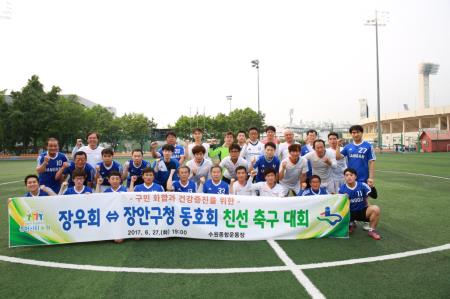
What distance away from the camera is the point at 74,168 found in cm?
630

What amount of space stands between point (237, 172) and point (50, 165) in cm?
387

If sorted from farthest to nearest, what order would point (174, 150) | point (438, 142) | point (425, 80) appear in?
point (425, 80)
point (438, 142)
point (174, 150)

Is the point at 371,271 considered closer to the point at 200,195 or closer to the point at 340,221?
the point at 340,221

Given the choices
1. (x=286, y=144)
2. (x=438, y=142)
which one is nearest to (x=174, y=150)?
(x=286, y=144)

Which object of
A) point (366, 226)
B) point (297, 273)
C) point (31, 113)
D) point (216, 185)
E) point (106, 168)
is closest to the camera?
point (297, 273)

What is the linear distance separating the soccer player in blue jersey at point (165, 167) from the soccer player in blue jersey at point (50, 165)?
78.8 inches

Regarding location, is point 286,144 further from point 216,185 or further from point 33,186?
point 33,186

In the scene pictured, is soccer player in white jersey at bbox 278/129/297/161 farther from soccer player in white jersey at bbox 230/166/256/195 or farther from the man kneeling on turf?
the man kneeling on turf

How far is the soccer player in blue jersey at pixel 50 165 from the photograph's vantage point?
6.12m

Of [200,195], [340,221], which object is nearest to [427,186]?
[340,221]

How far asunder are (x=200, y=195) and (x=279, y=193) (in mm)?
1540

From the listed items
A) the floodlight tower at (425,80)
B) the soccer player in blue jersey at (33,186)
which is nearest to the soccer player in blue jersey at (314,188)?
the soccer player in blue jersey at (33,186)

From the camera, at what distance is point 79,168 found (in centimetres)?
606

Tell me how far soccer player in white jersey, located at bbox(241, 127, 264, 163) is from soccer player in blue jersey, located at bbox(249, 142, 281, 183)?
17.5 inches
